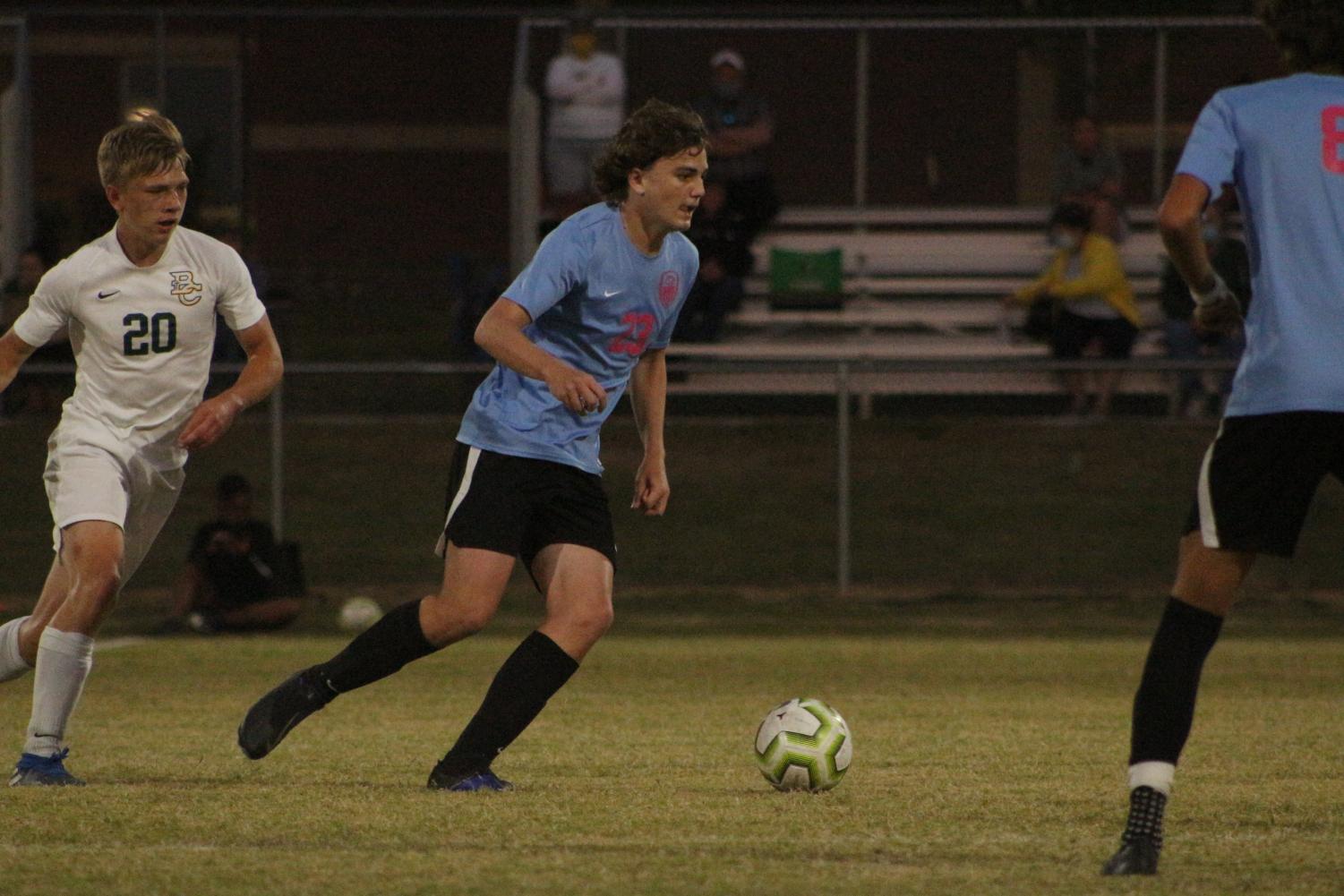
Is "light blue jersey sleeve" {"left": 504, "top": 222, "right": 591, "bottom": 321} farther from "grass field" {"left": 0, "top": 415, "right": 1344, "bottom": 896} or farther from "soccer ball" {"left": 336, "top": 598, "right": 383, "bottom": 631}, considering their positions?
"soccer ball" {"left": 336, "top": 598, "right": 383, "bottom": 631}

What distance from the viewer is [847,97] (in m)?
20.6

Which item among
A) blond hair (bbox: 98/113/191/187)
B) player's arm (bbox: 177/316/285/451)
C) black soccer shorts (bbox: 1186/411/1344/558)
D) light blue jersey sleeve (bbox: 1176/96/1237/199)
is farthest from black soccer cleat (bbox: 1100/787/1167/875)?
blond hair (bbox: 98/113/191/187)

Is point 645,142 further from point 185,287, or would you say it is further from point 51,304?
point 51,304

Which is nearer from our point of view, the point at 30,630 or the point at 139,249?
the point at 139,249

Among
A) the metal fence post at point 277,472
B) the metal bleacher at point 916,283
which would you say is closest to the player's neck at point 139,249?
the metal fence post at point 277,472

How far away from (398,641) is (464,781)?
0.46 m

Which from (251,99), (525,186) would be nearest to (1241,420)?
(525,186)

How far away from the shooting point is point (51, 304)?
6.26 m

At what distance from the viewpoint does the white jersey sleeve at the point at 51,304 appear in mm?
6250

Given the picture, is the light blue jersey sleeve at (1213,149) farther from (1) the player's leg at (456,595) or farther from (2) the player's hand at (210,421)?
(2) the player's hand at (210,421)

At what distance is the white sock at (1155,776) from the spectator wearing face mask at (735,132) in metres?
12.9

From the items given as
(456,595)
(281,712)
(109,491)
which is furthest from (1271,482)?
(109,491)

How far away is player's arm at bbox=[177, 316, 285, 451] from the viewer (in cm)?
618

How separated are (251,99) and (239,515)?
54.6ft
